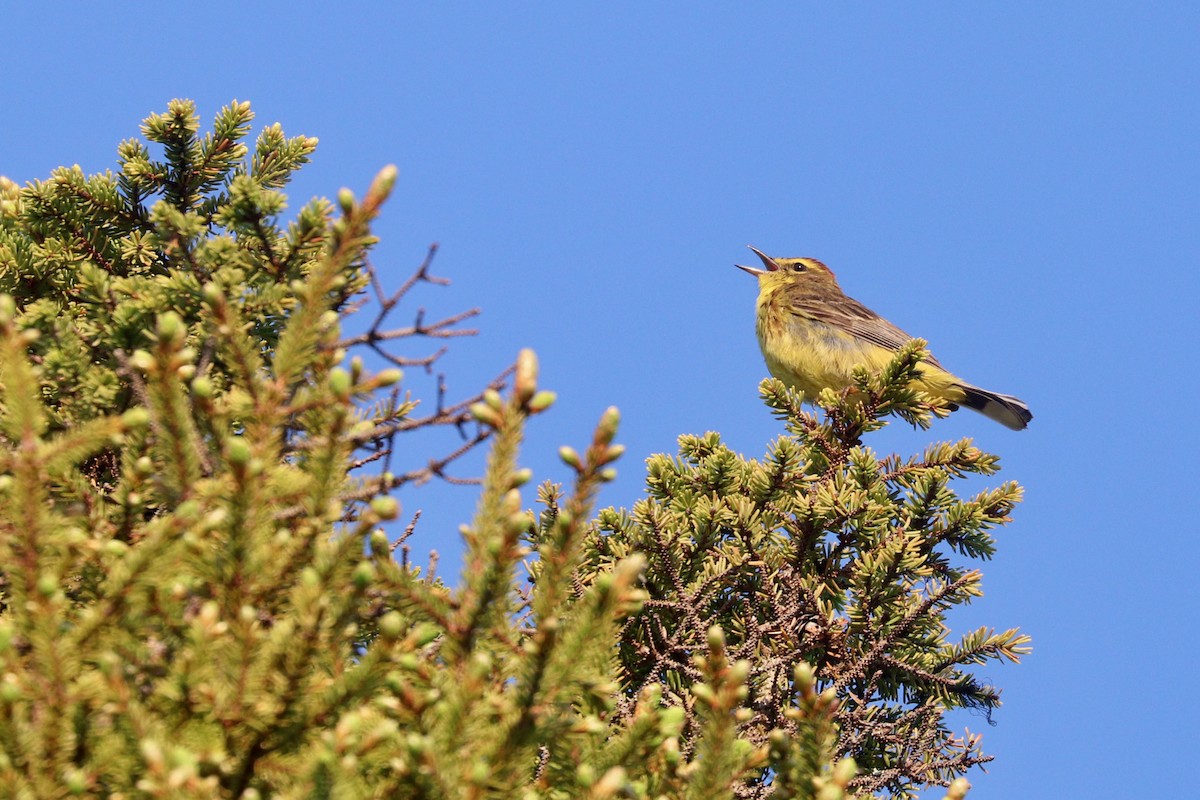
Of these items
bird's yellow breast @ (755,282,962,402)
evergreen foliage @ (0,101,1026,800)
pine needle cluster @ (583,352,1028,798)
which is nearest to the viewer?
evergreen foliage @ (0,101,1026,800)

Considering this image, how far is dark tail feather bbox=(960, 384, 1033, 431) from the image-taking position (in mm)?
Result: 9062

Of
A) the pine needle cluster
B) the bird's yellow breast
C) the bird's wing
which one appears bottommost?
the pine needle cluster

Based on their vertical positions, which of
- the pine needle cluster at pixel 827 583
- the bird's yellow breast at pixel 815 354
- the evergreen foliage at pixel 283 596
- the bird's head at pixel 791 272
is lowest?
the evergreen foliage at pixel 283 596

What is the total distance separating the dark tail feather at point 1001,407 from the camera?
9.06m

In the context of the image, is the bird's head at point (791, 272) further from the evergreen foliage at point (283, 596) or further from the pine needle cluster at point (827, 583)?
the evergreen foliage at point (283, 596)

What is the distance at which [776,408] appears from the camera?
6.12 m

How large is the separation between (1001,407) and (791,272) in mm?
2285

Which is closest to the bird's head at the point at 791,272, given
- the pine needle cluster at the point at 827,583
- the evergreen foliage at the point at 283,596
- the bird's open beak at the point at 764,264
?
the bird's open beak at the point at 764,264

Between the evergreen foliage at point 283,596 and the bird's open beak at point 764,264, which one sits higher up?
the bird's open beak at point 764,264

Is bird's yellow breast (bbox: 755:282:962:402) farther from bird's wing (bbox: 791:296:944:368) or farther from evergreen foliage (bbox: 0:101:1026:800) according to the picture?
evergreen foliage (bbox: 0:101:1026:800)

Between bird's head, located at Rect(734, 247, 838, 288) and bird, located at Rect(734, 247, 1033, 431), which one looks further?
bird's head, located at Rect(734, 247, 838, 288)

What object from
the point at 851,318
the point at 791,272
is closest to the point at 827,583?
the point at 851,318

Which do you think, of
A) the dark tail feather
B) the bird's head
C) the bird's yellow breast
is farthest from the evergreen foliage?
the bird's head

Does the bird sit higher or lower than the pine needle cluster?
higher
